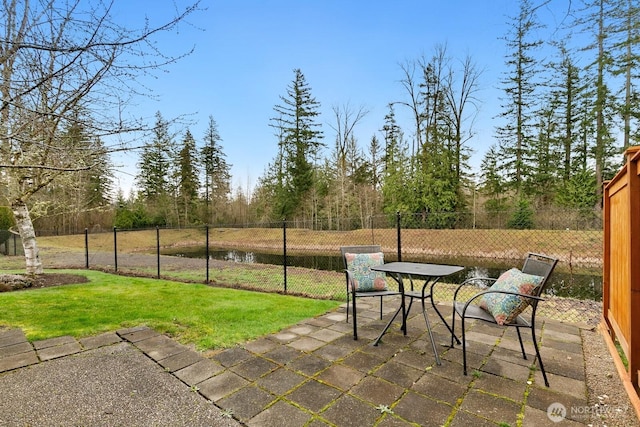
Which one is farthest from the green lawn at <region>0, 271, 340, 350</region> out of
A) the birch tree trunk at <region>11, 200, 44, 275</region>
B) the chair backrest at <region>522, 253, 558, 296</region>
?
the chair backrest at <region>522, 253, 558, 296</region>

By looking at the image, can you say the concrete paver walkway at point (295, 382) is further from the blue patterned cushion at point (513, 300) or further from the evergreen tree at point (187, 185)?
the evergreen tree at point (187, 185)

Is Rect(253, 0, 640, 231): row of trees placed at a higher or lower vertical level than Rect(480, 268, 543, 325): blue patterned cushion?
higher

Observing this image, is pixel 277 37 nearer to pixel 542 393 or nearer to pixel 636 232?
pixel 636 232

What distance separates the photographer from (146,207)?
23031 millimetres

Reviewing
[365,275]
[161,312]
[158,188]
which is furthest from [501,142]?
[158,188]

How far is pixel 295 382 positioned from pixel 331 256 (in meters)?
11.2

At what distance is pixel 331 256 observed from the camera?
13031 millimetres

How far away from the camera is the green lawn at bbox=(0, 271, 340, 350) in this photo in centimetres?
278

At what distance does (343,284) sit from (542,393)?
437 cm

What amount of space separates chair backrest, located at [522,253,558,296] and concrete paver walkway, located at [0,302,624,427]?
617 mm

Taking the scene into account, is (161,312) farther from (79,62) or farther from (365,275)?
(79,62)

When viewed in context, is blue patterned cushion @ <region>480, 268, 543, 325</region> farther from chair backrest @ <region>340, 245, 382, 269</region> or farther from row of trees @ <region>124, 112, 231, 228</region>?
row of trees @ <region>124, 112, 231, 228</region>

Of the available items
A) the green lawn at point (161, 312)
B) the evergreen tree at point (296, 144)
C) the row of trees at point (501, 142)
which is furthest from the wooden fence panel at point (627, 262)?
the evergreen tree at point (296, 144)

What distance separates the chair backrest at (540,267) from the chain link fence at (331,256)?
72.9 inches
